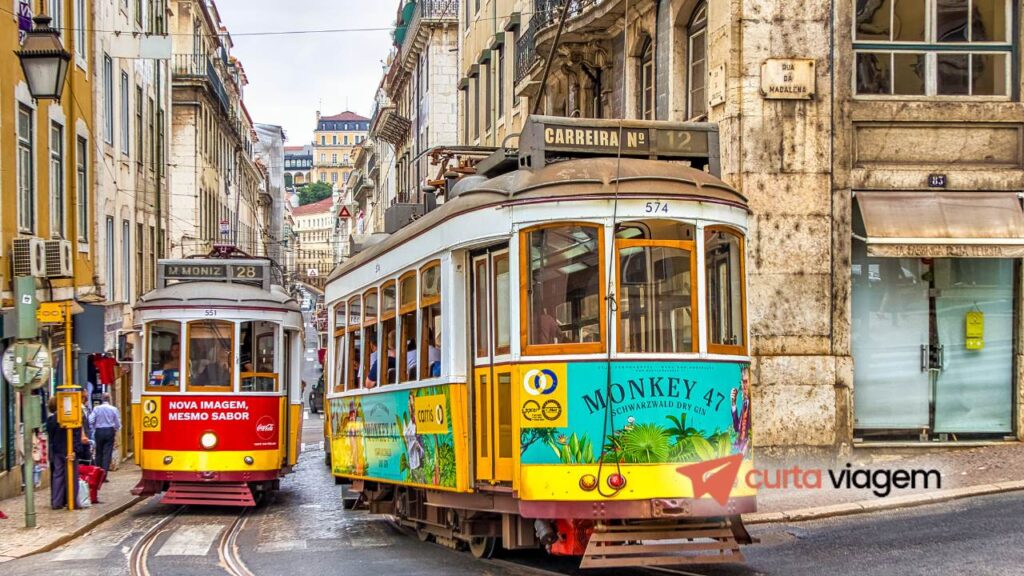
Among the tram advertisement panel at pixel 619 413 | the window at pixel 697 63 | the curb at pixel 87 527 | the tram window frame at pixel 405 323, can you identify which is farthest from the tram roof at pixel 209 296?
the tram advertisement panel at pixel 619 413

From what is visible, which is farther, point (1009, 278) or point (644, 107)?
point (644, 107)

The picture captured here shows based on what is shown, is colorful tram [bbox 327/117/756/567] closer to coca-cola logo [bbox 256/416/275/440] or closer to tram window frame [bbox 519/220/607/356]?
tram window frame [bbox 519/220/607/356]

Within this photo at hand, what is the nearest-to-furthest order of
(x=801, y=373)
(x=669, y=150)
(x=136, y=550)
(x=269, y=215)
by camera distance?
1. (x=669, y=150)
2. (x=136, y=550)
3. (x=801, y=373)
4. (x=269, y=215)

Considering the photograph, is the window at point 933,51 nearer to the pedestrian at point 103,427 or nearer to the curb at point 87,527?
the curb at point 87,527

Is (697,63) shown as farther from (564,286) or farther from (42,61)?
(564,286)

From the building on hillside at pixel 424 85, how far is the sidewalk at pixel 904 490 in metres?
29.3

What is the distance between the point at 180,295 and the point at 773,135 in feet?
26.0

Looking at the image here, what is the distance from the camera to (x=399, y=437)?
41.3ft

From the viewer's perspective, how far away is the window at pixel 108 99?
2859cm

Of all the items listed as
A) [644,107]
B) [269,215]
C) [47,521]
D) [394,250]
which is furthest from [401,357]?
[269,215]

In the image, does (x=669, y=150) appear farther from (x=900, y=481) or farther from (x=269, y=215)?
(x=269, y=215)

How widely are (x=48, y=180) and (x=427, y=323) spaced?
12.6m

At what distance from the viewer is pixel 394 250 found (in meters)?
12.8

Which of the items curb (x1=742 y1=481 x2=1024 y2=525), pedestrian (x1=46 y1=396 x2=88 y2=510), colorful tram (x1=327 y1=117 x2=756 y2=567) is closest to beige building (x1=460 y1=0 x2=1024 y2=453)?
curb (x1=742 y1=481 x2=1024 y2=525)
